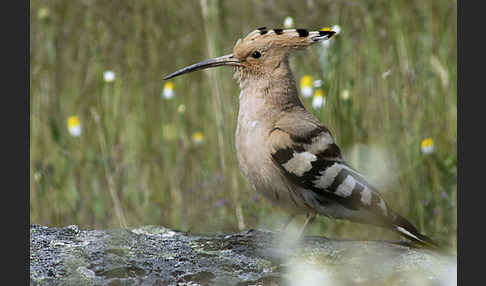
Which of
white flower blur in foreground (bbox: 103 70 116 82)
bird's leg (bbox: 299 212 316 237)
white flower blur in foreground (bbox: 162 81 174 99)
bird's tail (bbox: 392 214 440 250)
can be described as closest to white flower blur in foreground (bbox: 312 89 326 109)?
bird's leg (bbox: 299 212 316 237)

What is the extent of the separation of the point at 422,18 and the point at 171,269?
113 inches

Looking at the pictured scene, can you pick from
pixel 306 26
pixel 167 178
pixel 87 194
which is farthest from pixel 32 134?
pixel 306 26

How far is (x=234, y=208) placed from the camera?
4.02 m

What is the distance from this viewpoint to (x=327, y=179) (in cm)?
310

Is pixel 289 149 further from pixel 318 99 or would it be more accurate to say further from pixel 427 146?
pixel 427 146

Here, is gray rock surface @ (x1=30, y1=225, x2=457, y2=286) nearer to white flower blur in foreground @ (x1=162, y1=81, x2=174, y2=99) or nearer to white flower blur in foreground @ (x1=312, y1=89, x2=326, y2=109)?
white flower blur in foreground @ (x1=312, y1=89, x2=326, y2=109)

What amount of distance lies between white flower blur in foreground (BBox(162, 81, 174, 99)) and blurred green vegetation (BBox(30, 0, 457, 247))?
15 centimetres

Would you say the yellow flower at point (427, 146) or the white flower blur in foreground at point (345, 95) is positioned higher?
the white flower blur in foreground at point (345, 95)

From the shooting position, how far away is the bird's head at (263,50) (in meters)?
3.30

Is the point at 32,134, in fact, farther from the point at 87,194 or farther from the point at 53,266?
the point at 53,266

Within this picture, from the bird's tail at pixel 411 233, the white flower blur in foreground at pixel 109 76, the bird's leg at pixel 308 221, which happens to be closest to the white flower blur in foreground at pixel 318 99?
the bird's leg at pixel 308 221

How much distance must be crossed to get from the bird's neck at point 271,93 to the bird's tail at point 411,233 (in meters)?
0.70

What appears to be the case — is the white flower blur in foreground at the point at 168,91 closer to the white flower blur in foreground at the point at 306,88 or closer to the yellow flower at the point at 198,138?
the yellow flower at the point at 198,138

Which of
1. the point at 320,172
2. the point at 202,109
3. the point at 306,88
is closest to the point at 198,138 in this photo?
the point at 202,109
